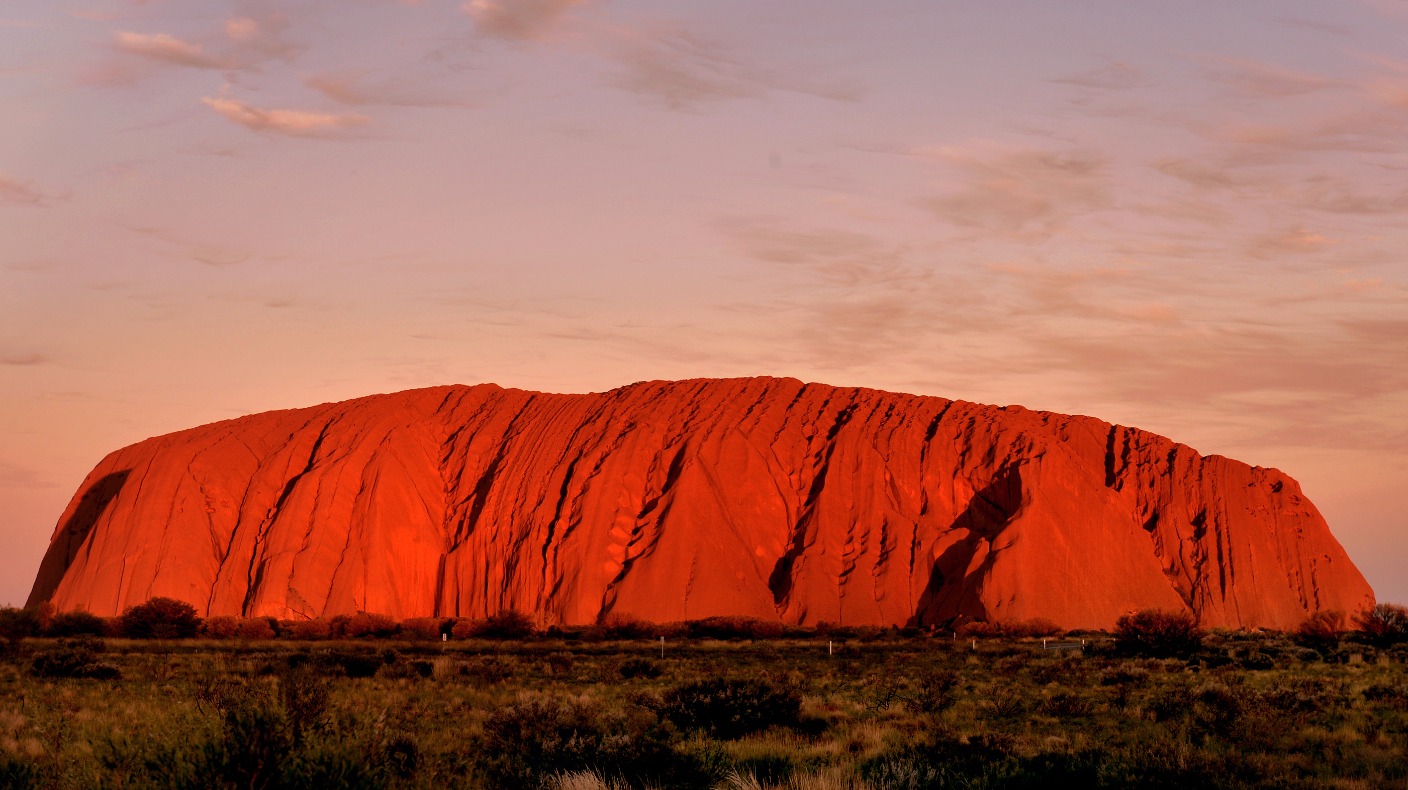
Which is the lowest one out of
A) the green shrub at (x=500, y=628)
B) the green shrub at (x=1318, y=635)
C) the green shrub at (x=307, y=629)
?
the green shrub at (x=307, y=629)

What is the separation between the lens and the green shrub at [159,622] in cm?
5716

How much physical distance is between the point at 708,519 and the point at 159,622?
94.7 ft

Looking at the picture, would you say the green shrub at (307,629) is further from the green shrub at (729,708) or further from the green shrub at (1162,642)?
the green shrub at (729,708)

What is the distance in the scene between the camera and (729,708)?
17.7 meters

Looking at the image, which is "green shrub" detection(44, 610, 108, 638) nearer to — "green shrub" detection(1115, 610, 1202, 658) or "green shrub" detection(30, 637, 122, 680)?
"green shrub" detection(30, 637, 122, 680)

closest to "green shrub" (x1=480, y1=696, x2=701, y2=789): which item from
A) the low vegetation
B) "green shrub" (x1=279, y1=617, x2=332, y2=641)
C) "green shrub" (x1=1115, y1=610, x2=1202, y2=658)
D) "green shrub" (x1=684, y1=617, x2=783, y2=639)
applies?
the low vegetation

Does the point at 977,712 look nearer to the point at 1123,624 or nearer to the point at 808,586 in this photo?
the point at 1123,624

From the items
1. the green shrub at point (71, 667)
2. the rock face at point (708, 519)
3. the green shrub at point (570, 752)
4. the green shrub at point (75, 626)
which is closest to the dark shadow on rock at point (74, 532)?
the rock face at point (708, 519)

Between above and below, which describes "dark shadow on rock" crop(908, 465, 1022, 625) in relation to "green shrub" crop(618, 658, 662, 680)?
above

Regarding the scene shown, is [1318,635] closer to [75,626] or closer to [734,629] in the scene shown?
[734,629]

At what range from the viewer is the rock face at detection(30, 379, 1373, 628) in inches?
2598

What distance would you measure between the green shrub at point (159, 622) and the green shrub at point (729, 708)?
45.5 meters

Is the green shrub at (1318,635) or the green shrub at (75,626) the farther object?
the green shrub at (75,626)

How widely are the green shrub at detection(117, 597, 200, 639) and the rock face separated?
701 centimetres
